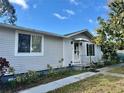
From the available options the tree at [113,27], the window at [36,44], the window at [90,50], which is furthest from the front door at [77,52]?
the window at [36,44]

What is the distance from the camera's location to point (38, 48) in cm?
1523

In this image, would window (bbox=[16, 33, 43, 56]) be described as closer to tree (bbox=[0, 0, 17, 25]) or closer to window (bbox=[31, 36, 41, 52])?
window (bbox=[31, 36, 41, 52])

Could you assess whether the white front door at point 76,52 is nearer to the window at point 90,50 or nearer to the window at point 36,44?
the window at point 90,50

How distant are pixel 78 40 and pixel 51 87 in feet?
32.9

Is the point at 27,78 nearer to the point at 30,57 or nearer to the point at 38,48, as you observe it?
the point at 30,57

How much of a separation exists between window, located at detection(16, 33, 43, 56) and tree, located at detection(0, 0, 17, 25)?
17383mm

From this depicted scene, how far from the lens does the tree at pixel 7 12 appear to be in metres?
30.4

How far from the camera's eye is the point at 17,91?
9.45 metres

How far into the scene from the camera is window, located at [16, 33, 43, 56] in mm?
13523

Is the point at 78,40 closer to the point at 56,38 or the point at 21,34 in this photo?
the point at 56,38

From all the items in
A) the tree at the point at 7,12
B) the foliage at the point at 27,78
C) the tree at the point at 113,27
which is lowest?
the foliage at the point at 27,78

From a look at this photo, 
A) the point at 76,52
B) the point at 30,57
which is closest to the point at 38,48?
the point at 30,57

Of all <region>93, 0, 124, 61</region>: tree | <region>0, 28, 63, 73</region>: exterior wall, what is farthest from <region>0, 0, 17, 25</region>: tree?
<region>93, 0, 124, 61</region>: tree

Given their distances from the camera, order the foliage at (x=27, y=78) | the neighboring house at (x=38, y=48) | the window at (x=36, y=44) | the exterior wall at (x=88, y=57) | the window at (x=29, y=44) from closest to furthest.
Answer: the foliage at (x=27, y=78), the neighboring house at (x=38, y=48), the window at (x=29, y=44), the window at (x=36, y=44), the exterior wall at (x=88, y=57)
